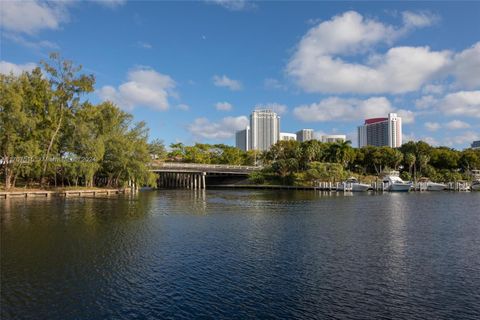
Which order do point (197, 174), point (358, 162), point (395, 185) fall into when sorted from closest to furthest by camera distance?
point (395, 185)
point (197, 174)
point (358, 162)

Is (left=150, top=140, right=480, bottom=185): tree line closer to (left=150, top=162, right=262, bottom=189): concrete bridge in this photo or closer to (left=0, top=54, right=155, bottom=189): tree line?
(left=150, top=162, right=262, bottom=189): concrete bridge

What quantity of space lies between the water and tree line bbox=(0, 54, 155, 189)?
114 ft

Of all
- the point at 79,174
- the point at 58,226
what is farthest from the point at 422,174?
the point at 58,226

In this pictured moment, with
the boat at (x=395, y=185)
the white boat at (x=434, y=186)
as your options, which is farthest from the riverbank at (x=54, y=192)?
the white boat at (x=434, y=186)

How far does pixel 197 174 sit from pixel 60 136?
58.7 m

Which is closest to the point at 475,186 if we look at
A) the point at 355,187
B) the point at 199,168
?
the point at 355,187

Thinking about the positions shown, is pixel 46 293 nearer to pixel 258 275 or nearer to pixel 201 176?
pixel 258 275

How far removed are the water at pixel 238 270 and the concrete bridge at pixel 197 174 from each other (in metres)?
72.4

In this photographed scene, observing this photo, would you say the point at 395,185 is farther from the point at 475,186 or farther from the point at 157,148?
the point at 157,148

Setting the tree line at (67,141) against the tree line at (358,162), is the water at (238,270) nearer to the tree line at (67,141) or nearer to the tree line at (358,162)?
the tree line at (67,141)

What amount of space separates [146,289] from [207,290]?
2.98 meters

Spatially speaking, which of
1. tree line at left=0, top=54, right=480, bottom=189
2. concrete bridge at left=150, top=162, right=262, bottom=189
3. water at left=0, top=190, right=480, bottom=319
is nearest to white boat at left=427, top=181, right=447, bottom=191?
tree line at left=0, top=54, right=480, bottom=189

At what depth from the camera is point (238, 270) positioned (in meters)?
20.2

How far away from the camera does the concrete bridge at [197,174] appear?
4405 inches
